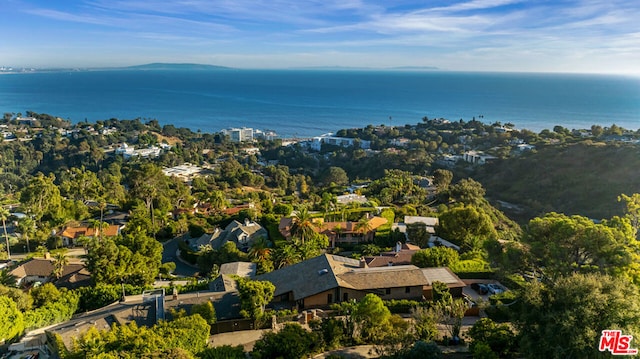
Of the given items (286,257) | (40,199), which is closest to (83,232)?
(40,199)

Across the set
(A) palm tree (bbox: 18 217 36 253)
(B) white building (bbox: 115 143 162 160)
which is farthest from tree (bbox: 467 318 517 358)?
(B) white building (bbox: 115 143 162 160)

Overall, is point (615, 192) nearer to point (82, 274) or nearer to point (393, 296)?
point (393, 296)

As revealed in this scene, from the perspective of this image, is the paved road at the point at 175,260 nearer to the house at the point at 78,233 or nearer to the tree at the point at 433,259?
the house at the point at 78,233

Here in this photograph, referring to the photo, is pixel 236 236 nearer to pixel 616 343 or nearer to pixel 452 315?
pixel 452 315

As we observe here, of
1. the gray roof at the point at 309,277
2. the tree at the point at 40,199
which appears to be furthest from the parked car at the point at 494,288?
the tree at the point at 40,199

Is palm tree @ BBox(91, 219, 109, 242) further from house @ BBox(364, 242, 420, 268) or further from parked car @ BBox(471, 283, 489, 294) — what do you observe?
parked car @ BBox(471, 283, 489, 294)
